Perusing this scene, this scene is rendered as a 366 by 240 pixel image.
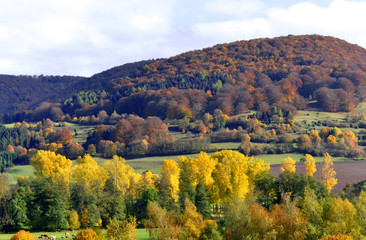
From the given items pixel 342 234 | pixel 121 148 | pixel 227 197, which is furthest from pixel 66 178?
pixel 121 148

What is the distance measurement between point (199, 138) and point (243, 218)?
112 metres

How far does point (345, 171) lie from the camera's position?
12756cm

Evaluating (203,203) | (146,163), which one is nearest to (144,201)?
(203,203)

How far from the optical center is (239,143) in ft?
561

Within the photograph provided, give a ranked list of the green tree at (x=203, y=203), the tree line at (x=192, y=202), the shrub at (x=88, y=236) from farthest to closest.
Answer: the green tree at (x=203, y=203) → the tree line at (x=192, y=202) → the shrub at (x=88, y=236)

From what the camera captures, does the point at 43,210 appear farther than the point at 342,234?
Yes

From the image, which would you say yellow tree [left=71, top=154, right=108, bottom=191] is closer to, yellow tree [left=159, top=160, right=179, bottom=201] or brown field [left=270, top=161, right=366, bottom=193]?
yellow tree [left=159, top=160, right=179, bottom=201]

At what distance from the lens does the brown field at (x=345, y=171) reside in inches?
4505

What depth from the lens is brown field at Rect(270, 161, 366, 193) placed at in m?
114

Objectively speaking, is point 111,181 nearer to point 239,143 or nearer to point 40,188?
point 40,188

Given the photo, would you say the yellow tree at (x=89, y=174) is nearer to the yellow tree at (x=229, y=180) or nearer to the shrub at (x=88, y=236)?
the yellow tree at (x=229, y=180)

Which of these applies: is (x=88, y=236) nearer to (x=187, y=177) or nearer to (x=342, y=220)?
(x=187, y=177)

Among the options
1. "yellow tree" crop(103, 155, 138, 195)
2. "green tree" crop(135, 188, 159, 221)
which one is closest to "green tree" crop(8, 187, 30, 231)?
"yellow tree" crop(103, 155, 138, 195)

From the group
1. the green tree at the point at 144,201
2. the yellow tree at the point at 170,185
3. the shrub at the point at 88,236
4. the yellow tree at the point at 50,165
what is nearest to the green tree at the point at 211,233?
the shrub at the point at 88,236
